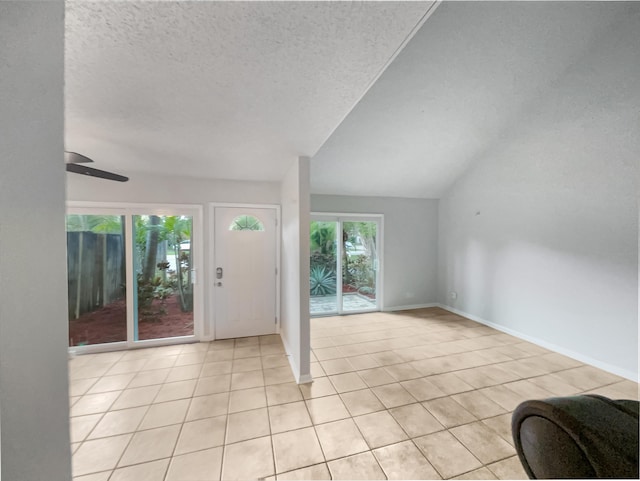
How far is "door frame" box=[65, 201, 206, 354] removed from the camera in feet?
9.98

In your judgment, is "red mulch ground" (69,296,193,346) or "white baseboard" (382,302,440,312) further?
"white baseboard" (382,302,440,312)

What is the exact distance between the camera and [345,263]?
185 inches

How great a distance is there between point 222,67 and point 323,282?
3909 mm

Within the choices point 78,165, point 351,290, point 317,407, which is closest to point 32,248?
point 78,165

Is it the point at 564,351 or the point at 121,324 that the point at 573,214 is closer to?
the point at 564,351

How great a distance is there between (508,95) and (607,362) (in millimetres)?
3207

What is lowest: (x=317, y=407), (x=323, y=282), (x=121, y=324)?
(x=317, y=407)

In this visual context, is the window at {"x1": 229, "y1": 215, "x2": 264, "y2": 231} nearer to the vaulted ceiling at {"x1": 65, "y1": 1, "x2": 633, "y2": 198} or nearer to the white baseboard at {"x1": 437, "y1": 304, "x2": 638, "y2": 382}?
the vaulted ceiling at {"x1": 65, "y1": 1, "x2": 633, "y2": 198}

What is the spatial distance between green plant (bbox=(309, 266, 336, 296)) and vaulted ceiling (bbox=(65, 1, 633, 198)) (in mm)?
1800

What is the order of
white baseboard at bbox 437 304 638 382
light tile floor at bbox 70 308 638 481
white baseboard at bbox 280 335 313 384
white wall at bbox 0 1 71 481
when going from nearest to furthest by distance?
white wall at bbox 0 1 71 481, light tile floor at bbox 70 308 638 481, white baseboard at bbox 280 335 313 384, white baseboard at bbox 437 304 638 382

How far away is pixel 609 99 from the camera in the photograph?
2469 mm

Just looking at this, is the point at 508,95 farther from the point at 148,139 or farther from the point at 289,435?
the point at 289,435

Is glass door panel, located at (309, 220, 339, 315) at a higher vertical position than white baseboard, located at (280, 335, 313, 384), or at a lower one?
higher

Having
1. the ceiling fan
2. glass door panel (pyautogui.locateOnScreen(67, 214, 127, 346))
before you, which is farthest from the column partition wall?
the ceiling fan
